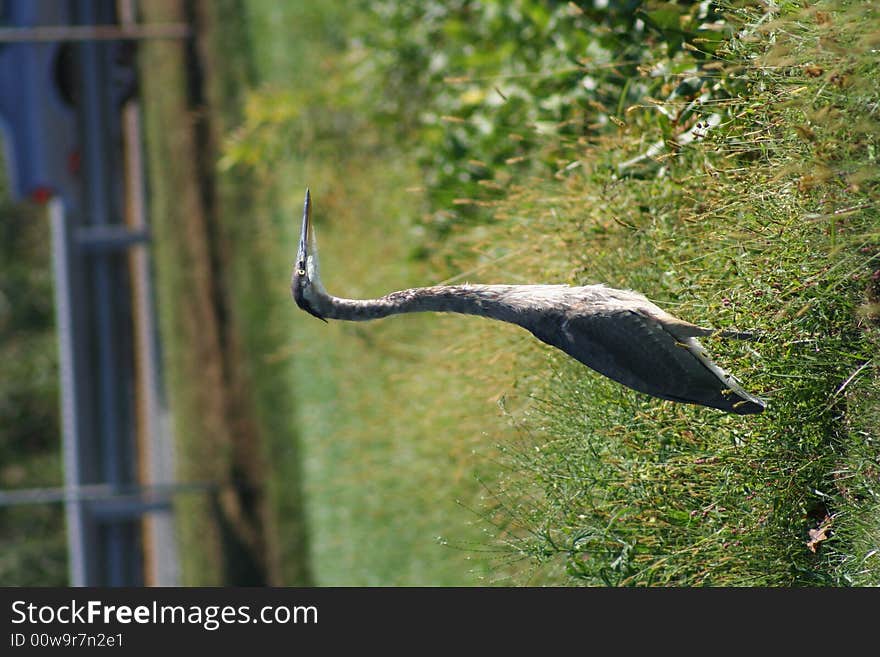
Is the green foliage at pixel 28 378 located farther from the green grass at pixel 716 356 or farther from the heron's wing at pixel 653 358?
the heron's wing at pixel 653 358

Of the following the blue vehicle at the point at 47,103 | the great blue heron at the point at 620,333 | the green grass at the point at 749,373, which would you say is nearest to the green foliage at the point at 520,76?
the green grass at the point at 749,373

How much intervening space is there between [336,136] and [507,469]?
3.88 meters

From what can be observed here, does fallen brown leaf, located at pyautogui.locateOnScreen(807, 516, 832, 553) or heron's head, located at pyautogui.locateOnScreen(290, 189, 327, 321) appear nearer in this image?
fallen brown leaf, located at pyautogui.locateOnScreen(807, 516, 832, 553)

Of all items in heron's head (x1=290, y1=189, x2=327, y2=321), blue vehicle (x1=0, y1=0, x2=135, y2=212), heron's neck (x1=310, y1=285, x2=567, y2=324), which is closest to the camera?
heron's neck (x1=310, y1=285, x2=567, y2=324)

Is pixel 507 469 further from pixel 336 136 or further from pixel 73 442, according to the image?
pixel 73 442

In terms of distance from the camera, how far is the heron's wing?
2.06 metres

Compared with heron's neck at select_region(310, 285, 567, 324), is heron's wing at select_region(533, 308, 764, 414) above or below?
below

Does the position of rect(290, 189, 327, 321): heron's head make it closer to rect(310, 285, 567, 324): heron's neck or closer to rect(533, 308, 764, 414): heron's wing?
rect(310, 285, 567, 324): heron's neck

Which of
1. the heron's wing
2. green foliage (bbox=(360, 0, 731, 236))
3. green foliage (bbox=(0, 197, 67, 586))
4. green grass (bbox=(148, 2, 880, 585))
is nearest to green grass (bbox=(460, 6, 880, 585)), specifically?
green grass (bbox=(148, 2, 880, 585))

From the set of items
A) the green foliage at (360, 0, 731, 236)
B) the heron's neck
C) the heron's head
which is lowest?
the heron's neck

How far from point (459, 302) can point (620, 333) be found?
38cm

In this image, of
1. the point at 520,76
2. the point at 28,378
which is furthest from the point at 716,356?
the point at 28,378

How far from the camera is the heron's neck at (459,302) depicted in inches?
85.9

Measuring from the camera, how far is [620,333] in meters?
2.08
